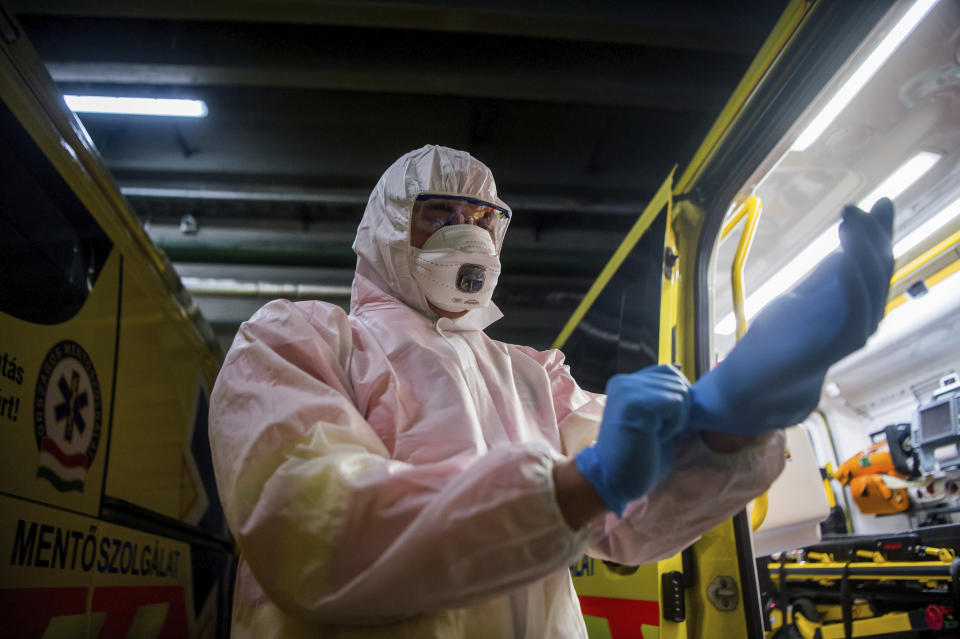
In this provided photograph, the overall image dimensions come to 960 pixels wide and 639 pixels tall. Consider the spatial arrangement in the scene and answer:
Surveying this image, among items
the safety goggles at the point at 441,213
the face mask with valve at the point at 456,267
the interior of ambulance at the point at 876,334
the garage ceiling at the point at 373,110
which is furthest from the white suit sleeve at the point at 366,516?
the garage ceiling at the point at 373,110

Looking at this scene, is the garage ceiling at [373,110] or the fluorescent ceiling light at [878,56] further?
the garage ceiling at [373,110]

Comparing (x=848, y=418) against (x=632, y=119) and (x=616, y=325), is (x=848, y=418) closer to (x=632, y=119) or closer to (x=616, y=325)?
(x=632, y=119)

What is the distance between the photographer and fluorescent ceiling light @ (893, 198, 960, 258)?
13.5 ft

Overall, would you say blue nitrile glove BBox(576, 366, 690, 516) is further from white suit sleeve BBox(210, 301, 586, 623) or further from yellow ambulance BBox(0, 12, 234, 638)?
yellow ambulance BBox(0, 12, 234, 638)

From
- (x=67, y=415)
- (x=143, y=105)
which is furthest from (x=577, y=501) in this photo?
(x=143, y=105)

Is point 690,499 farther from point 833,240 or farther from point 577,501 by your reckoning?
point 833,240

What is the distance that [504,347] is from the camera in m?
1.62

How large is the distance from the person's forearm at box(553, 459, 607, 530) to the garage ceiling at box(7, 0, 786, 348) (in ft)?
10.7

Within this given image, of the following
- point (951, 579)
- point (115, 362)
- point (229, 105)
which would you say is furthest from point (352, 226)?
point (951, 579)

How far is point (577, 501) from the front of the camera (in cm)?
84

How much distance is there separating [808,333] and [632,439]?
0.93ft

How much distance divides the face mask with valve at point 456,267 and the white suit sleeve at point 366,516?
0.53 meters

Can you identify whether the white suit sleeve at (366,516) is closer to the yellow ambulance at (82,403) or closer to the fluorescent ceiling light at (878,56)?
A: the yellow ambulance at (82,403)

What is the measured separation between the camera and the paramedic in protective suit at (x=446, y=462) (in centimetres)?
83
